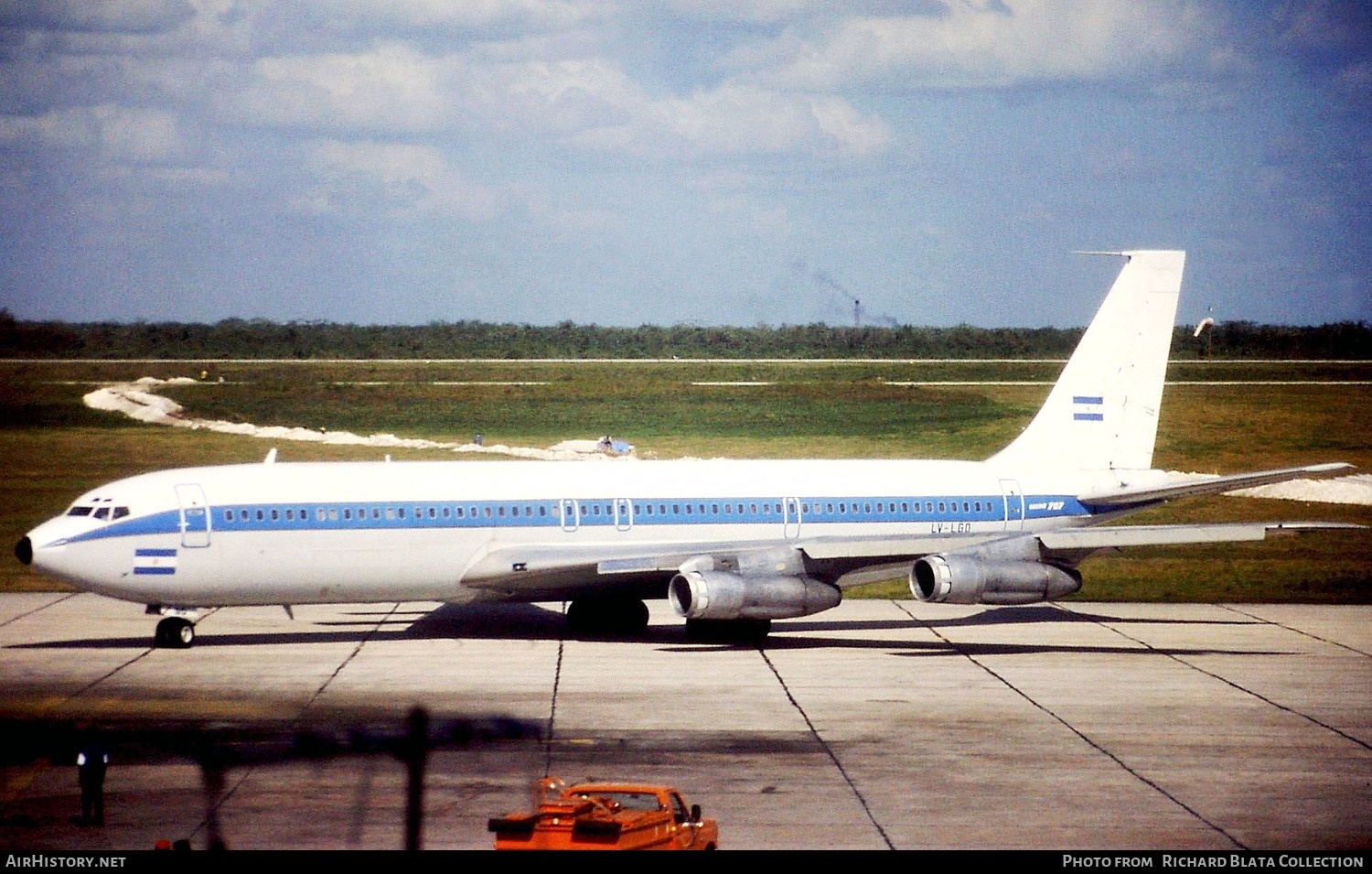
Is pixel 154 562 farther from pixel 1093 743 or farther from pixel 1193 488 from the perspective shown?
pixel 1193 488

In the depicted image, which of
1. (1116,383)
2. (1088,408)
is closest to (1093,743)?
(1088,408)

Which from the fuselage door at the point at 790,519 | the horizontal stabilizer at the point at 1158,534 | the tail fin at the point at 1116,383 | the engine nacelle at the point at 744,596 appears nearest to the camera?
the engine nacelle at the point at 744,596

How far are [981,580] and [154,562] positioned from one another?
65.3 feet

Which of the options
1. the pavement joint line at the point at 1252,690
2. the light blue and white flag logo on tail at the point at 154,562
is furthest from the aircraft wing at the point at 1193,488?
the light blue and white flag logo on tail at the point at 154,562

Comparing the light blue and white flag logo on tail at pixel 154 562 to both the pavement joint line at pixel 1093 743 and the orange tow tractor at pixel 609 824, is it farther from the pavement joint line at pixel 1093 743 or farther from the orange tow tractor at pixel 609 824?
the pavement joint line at pixel 1093 743

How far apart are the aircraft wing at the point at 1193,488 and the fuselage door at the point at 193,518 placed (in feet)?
79.5

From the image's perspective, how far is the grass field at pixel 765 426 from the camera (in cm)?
6006

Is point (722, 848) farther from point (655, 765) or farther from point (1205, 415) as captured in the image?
point (1205, 415)

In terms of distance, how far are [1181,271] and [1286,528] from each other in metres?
9.82

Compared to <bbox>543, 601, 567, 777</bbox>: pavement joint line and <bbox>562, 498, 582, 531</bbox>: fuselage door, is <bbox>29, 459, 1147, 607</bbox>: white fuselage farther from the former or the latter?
<bbox>543, 601, 567, 777</bbox>: pavement joint line

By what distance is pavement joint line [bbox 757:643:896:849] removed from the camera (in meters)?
24.6

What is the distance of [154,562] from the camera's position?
3831 centimetres

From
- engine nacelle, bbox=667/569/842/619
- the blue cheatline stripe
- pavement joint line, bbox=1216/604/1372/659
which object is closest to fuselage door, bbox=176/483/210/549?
the blue cheatline stripe

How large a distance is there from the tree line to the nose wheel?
10365 cm
